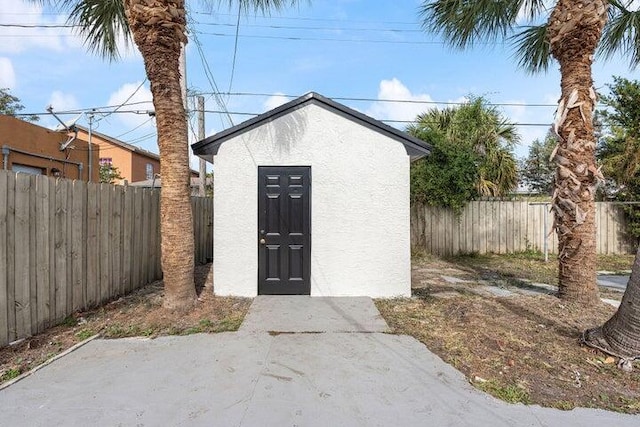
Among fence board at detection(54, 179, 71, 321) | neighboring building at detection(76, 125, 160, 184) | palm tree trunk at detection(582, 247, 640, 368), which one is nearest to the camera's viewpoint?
palm tree trunk at detection(582, 247, 640, 368)

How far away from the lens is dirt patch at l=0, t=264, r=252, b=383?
4141 mm

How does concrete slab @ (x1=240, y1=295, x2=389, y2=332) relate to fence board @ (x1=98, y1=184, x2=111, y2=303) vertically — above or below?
below

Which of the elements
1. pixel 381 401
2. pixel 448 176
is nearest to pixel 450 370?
pixel 381 401

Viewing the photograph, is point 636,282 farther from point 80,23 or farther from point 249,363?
point 80,23

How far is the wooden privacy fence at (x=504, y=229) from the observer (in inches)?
505

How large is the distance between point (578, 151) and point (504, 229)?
7.27m

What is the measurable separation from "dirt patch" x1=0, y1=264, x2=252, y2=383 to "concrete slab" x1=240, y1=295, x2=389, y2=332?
0.94 ft

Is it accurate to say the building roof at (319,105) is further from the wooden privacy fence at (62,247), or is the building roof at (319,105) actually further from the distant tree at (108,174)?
the distant tree at (108,174)

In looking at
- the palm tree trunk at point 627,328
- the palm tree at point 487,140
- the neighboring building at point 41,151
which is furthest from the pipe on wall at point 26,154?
the palm tree trunk at point 627,328

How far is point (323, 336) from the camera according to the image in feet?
15.9

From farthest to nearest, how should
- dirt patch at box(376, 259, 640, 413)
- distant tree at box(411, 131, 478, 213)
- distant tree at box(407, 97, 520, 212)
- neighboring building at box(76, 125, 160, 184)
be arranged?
neighboring building at box(76, 125, 160, 184)
distant tree at box(407, 97, 520, 212)
distant tree at box(411, 131, 478, 213)
dirt patch at box(376, 259, 640, 413)

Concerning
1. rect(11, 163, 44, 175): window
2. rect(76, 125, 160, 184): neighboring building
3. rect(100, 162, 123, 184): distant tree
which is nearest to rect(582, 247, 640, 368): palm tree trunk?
rect(11, 163, 44, 175): window

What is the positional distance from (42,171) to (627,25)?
1689 centimetres

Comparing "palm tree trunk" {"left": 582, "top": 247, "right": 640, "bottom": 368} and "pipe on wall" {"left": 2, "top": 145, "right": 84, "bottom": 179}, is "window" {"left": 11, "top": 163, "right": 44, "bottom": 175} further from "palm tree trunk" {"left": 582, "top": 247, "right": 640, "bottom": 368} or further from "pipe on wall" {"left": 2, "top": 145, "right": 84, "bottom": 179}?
"palm tree trunk" {"left": 582, "top": 247, "right": 640, "bottom": 368}
